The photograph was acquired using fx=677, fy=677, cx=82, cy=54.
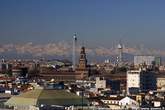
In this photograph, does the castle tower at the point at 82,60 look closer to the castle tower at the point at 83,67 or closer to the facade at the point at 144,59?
the castle tower at the point at 83,67

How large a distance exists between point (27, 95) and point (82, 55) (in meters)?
55.2

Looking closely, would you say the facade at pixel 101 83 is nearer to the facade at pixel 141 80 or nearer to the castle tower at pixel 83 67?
the facade at pixel 141 80

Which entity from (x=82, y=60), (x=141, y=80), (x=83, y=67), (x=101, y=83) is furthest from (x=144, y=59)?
(x=141, y=80)

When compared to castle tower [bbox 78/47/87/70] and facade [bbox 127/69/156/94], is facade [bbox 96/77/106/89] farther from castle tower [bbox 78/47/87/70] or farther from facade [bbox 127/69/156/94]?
castle tower [bbox 78/47/87/70]

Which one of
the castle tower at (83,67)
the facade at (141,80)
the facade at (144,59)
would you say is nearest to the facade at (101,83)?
the facade at (141,80)

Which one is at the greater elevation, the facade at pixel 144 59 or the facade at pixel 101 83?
the facade at pixel 144 59

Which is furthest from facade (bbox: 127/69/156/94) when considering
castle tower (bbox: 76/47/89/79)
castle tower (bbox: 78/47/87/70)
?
castle tower (bbox: 76/47/89/79)

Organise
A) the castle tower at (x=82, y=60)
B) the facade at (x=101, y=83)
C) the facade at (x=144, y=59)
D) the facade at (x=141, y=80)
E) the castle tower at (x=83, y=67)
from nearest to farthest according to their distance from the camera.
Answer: the facade at (x=141, y=80) → the facade at (x=101, y=83) → the castle tower at (x=82, y=60) → the castle tower at (x=83, y=67) → the facade at (x=144, y=59)

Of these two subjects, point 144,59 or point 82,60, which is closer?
point 82,60

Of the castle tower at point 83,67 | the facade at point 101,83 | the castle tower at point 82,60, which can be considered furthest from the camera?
the castle tower at point 83,67

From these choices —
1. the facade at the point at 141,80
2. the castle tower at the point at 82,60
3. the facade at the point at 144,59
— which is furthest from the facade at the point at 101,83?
the facade at the point at 144,59

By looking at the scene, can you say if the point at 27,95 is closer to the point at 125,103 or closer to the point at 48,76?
the point at 125,103

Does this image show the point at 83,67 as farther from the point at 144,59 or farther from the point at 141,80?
the point at 144,59

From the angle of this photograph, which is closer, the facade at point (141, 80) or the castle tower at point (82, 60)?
the facade at point (141, 80)
